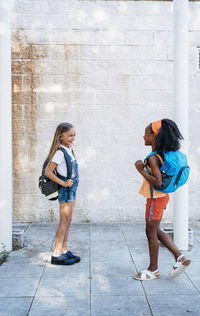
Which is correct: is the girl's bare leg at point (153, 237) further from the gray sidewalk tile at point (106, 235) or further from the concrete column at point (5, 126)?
the concrete column at point (5, 126)

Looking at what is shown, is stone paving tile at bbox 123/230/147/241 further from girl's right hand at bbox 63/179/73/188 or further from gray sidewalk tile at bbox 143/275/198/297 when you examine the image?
girl's right hand at bbox 63/179/73/188

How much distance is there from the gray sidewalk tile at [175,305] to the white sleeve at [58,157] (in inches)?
65.9

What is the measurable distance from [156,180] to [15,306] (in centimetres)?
169

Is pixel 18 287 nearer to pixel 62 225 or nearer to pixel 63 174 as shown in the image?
pixel 62 225

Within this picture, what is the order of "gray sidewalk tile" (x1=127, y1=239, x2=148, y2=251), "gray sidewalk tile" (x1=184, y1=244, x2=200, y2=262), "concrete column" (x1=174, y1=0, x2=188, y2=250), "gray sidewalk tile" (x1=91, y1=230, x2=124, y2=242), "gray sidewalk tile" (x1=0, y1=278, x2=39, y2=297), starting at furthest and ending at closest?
"gray sidewalk tile" (x1=91, y1=230, x2=124, y2=242), "gray sidewalk tile" (x1=127, y1=239, x2=148, y2=251), "concrete column" (x1=174, y1=0, x2=188, y2=250), "gray sidewalk tile" (x1=184, y1=244, x2=200, y2=262), "gray sidewalk tile" (x1=0, y1=278, x2=39, y2=297)

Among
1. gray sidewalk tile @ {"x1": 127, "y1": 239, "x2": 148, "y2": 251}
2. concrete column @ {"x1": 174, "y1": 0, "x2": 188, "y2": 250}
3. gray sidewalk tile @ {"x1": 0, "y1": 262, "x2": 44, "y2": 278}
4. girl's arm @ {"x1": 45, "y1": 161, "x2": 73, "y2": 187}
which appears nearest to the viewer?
gray sidewalk tile @ {"x1": 0, "y1": 262, "x2": 44, "y2": 278}

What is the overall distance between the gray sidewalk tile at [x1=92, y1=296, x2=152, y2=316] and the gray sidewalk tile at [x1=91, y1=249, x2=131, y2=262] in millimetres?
1027

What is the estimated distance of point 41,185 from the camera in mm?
3803

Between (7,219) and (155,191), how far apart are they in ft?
6.57

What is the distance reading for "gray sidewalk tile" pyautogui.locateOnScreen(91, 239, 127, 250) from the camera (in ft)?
A: 14.9

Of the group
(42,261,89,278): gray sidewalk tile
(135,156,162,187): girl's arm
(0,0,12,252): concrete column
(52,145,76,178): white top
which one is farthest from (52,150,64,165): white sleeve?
(42,261,89,278): gray sidewalk tile

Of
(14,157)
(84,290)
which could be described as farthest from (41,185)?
(14,157)

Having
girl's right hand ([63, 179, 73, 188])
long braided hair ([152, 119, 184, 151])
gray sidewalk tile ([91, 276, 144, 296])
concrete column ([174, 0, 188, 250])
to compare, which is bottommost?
gray sidewalk tile ([91, 276, 144, 296])

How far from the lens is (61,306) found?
2.86m
